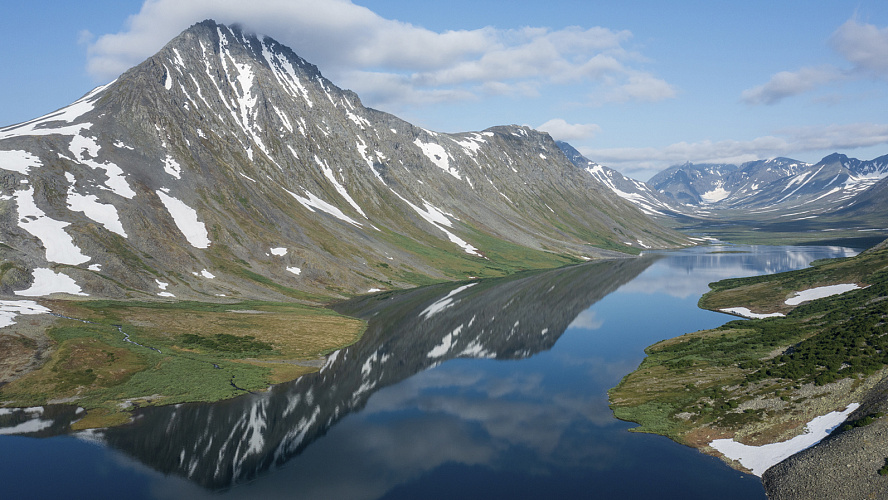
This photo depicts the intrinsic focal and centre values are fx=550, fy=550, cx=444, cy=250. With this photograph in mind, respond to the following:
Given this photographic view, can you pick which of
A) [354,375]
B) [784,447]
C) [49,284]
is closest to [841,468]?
[784,447]

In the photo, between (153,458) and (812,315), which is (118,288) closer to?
(153,458)

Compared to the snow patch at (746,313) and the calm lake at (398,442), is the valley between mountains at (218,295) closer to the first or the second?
the snow patch at (746,313)

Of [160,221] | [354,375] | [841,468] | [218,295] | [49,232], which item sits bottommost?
[841,468]

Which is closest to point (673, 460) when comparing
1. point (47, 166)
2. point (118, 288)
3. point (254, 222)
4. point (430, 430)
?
point (430, 430)

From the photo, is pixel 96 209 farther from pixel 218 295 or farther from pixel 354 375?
pixel 354 375

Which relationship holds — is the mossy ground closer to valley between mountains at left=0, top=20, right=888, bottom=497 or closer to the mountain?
valley between mountains at left=0, top=20, right=888, bottom=497
